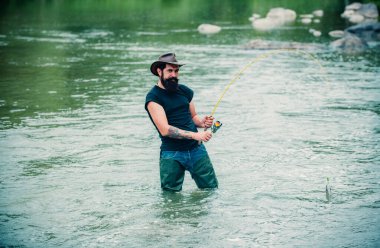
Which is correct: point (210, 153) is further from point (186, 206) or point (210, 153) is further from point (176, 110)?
point (176, 110)

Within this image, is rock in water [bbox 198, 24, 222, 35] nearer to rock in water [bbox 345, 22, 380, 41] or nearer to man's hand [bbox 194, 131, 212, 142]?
rock in water [bbox 345, 22, 380, 41]

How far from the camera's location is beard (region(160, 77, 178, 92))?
7.80m

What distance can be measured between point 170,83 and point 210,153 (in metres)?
3.68

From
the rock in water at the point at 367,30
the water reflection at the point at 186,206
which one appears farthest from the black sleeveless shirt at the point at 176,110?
the rock in water at the point at 367,30

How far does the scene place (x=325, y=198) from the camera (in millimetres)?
8609

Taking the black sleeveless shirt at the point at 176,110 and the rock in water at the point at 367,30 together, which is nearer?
the black sleeveless shirt at the point at 176,110

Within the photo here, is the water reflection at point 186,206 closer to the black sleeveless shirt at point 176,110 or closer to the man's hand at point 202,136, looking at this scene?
the black sleeveless shirt at point 176,110

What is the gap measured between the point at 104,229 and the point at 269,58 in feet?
62.1

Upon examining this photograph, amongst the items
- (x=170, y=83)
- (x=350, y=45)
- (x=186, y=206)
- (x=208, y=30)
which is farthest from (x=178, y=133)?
(x=208, y=30)

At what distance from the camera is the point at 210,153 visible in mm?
11312

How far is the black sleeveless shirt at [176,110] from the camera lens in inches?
311

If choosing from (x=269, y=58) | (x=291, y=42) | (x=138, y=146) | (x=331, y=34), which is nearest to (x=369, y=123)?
(x=138, y=146)

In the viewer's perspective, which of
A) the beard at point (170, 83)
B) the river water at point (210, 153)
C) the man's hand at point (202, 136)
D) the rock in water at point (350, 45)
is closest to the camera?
the river water at point (210, 153)

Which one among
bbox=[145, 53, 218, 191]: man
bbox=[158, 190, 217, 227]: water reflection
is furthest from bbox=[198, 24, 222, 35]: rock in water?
bbox=[145, 53, 218, 191]: man
